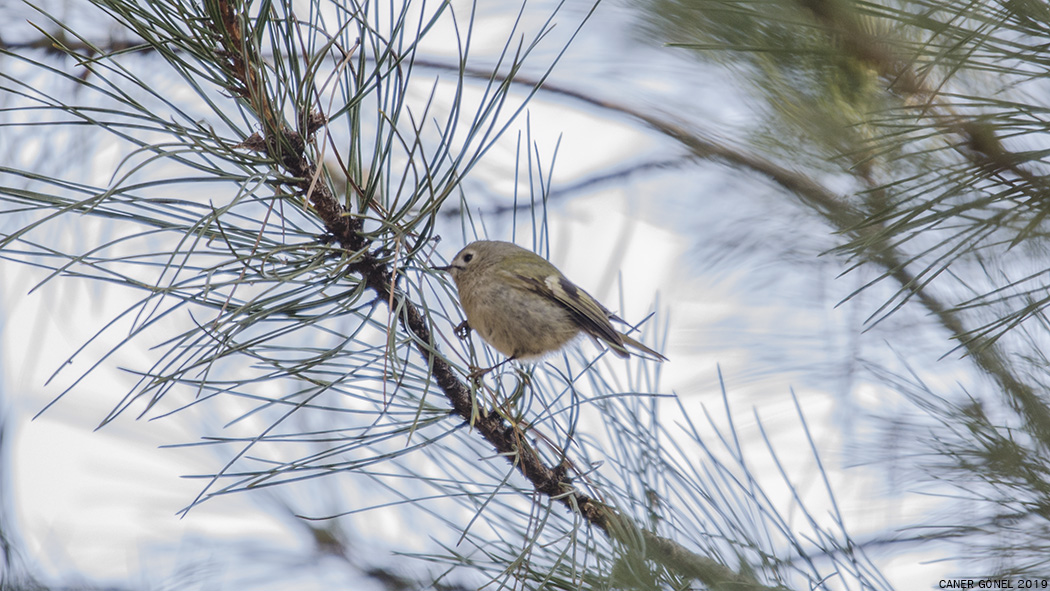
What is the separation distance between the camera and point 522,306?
1498mm

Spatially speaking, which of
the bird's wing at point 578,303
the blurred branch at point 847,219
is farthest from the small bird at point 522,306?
the blurred branch at point 847,219

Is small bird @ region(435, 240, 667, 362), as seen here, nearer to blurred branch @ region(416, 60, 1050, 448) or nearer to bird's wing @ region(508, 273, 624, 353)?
bird's wing @ region(508, 273, 624, 353)

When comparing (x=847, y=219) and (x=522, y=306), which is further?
(x=522, y=306)

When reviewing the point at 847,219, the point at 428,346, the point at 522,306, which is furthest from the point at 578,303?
the point at 428,346

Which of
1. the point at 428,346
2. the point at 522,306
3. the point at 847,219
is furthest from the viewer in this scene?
the point at 522,306

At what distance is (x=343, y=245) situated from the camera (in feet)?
3.13

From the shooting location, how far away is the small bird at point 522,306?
1.44 metres

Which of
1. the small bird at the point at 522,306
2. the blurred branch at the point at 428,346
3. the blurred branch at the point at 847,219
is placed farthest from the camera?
the small bird at the point at 522,306

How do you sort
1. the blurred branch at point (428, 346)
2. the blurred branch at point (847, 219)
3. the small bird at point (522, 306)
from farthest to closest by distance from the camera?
the small bird at point (522, 306) < the blurred branch at point (847, 219) < the blurred branch at point (428, 346)

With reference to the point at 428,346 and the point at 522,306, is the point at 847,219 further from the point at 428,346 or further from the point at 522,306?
the point at 428,346

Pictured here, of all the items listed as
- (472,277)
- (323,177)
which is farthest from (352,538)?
(323,177)

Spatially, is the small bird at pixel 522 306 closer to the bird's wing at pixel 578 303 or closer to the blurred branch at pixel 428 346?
the bird's wing at pixel 578 303

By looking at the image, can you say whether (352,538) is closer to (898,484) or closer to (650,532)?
(650,532)

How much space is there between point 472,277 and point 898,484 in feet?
2.50
